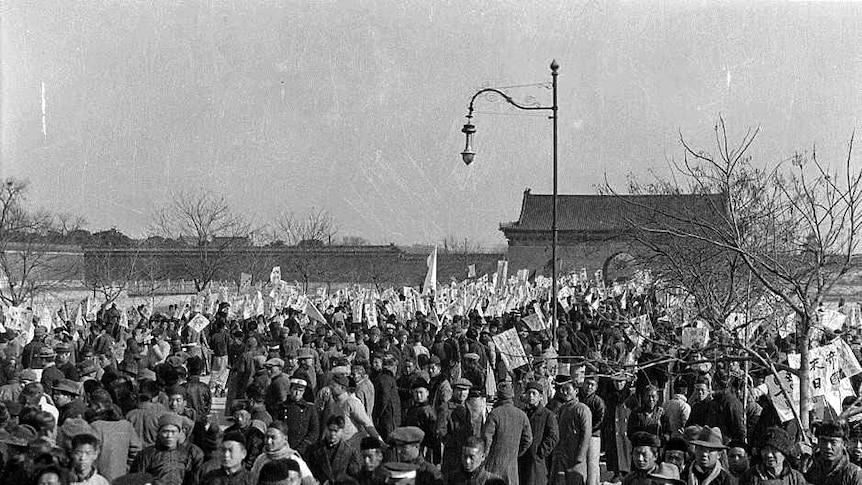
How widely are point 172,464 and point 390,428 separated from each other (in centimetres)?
371

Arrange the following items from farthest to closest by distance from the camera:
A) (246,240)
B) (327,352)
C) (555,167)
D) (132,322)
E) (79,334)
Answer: (246,240), (132,322), (79,334), (555,167), (327,352)

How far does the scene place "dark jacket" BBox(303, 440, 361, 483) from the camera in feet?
21.2

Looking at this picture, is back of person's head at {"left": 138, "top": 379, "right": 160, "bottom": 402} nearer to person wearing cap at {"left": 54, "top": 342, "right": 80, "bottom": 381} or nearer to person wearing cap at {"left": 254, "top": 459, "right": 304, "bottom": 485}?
person wearing cap at {"left": 54, "top": 342, "right": 80, "bottom": 381}

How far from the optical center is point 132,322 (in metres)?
22.2

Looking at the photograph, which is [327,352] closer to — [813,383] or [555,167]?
[555,167]

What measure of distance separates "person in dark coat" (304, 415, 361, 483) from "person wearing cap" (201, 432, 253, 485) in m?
0.72

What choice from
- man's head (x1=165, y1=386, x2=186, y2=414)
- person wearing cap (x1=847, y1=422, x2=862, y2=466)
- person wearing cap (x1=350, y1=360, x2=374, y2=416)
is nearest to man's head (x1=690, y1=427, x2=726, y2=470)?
person wearing cap (x1=847, y1=422, x2=862, y2=466)

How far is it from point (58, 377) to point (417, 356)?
5.52 m

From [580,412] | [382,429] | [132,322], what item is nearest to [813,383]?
→ [580,412]

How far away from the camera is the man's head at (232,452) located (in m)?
5.93

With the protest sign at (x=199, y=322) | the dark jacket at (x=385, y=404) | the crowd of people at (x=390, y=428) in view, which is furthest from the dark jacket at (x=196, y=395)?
the protest sign at (x=199, y=322)

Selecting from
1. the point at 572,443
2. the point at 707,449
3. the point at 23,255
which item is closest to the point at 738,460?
the point at 707,449

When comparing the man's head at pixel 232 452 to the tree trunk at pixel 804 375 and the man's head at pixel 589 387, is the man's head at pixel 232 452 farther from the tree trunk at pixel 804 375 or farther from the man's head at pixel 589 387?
the tree trunk at pixel 804 375

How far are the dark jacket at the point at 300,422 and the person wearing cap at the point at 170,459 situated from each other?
1595 mm
